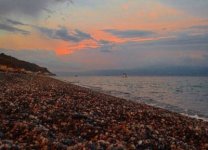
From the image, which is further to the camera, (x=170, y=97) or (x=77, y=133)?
(x=170, y=97)

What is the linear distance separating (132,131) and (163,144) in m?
1.52

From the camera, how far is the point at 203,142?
14.1m

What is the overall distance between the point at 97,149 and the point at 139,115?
9217 millimetres

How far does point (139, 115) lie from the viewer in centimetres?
1905

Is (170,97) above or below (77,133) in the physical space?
below

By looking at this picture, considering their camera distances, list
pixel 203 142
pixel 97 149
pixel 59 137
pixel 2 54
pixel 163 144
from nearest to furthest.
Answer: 1. pixel 97 149
2. pixel 59 137
3. pixel 163 144
4. pixel 203 142
5. pixel 2 54

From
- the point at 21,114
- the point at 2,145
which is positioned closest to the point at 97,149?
the point at 2,145

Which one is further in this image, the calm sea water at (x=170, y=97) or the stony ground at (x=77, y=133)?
the calm sea water at (x=170, y=97)

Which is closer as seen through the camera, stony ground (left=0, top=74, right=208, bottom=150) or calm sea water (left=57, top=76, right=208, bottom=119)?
stony ground (left=0, top=74, right=208, bottom=150)

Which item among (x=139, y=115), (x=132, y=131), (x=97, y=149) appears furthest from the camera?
(x=139, y=115)

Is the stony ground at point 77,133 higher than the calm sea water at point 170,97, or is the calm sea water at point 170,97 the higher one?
the stony ground at point 77,133

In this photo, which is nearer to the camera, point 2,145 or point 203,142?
point 2,145

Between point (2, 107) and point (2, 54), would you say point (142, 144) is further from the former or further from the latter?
point (2, 54)

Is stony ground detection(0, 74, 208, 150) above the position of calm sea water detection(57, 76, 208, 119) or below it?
above
